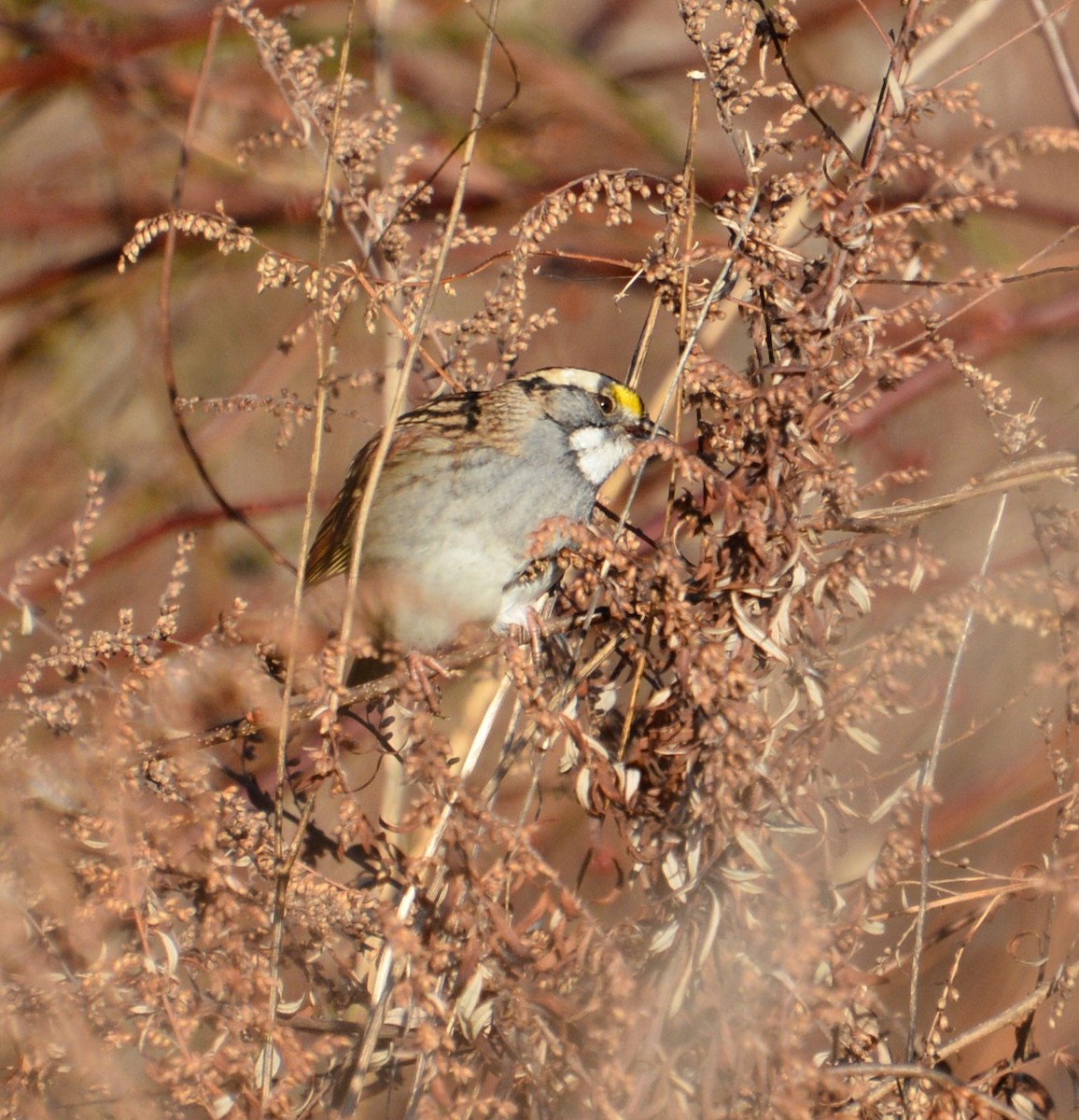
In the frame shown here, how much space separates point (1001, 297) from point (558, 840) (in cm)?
218

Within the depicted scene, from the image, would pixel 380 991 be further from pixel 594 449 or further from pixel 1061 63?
pixel 1061 63

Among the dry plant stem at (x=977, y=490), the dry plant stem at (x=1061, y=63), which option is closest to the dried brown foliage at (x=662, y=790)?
the dry plant stem at (x=977, y=490)

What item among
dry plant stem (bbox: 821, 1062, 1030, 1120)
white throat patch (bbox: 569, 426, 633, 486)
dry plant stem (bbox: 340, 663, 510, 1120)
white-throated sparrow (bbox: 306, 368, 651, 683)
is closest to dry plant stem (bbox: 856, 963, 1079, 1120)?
dry plant stem (bbox: 821, 1062, 1030, 1120)

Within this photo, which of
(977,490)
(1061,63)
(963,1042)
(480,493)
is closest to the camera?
(977,490)

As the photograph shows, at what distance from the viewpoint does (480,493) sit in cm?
277

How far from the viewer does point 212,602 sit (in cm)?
445

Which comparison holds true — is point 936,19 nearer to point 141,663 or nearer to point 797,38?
point 141,663

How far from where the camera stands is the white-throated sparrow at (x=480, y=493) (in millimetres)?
2676

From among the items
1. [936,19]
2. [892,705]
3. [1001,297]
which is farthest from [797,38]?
[892,705]

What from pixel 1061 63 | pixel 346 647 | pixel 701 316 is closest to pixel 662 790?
pixel 346 647

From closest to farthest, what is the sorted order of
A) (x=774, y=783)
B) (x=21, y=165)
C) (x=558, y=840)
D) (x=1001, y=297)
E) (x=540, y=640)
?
(x=774, y=783), (x=540, y=640), (x=558, y=840), (x=1001, y=297), (x=21, y=165)

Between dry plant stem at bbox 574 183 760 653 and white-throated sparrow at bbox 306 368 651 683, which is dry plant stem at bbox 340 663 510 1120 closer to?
dry plant stem at bbox 574 183 760 653

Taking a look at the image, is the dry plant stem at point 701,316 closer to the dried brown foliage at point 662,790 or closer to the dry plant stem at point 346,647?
the dried brown foliage at point 662,790

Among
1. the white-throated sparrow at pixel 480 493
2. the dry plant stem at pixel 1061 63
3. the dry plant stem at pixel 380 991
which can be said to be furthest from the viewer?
the white-throated sparrow at pixel 480 493
